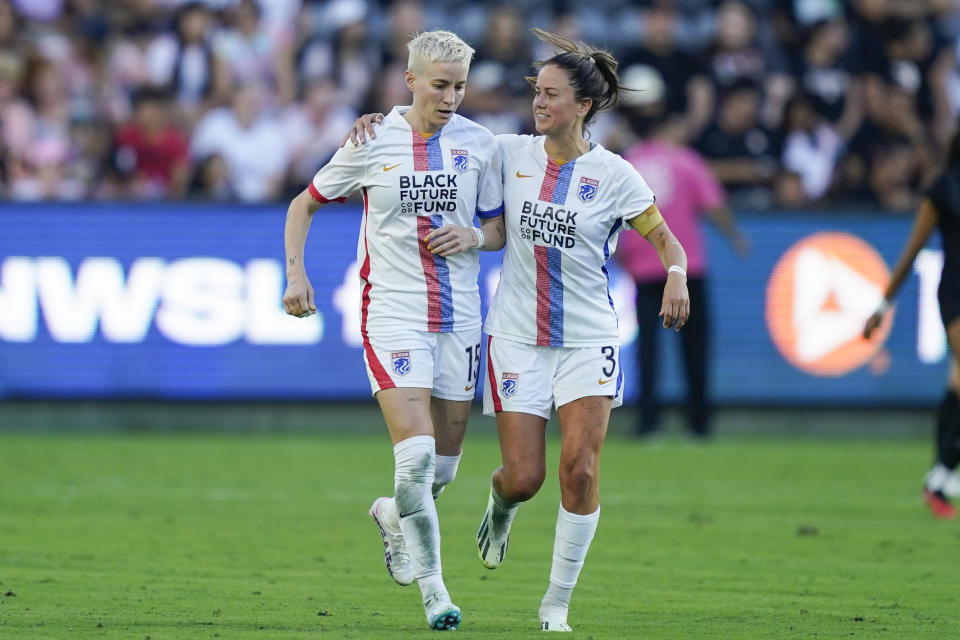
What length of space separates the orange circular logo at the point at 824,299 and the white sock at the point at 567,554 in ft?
27.1

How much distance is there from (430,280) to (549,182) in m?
0.65

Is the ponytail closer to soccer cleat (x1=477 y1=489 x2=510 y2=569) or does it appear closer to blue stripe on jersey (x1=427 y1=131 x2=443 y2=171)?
blue stripe on jersey (x1=427 y1=131 x2=443 y2=171)

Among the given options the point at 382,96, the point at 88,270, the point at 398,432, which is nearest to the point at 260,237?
the point at 88,270

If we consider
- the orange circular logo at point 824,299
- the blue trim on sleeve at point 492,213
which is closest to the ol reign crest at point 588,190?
the blue trim on sleeve at point 492,213

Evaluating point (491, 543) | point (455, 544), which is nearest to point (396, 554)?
point (491, 543)

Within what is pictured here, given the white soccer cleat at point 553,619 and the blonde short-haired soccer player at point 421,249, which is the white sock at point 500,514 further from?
the white soccer cleat at point 553,619

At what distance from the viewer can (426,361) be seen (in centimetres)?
664

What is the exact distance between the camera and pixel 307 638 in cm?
588

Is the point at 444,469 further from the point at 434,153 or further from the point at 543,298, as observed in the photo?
the point at 434,153

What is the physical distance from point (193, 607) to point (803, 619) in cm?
252

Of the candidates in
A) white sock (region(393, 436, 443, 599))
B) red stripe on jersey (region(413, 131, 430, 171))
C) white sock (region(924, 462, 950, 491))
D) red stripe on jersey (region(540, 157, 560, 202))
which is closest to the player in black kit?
white sock (region(924, 462, 950, 491))

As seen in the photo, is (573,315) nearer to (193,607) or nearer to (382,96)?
(193,607)

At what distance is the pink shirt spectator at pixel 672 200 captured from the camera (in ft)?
44.8

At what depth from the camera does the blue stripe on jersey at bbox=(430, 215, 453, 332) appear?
673 centimetres
